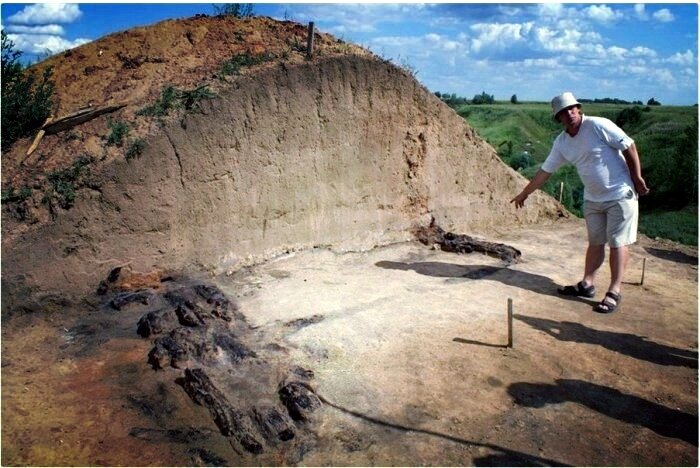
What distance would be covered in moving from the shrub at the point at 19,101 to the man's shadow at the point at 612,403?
586 centimetres

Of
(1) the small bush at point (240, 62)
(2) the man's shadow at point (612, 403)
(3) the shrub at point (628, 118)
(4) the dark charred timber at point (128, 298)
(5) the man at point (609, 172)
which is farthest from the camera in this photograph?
(3) the shrub at point (628, 118)

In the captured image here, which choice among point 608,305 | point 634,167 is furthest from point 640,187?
point 608,305

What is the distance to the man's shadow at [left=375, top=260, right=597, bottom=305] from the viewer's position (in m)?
6.78

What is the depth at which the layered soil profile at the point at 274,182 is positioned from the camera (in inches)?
230

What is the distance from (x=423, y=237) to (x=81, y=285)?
16.2 feet

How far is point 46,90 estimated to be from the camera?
6.57 meters

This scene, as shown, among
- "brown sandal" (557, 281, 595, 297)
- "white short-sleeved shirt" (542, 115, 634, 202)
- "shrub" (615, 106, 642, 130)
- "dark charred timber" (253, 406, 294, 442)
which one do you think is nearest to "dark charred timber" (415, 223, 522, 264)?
"brown sandal" (557, 281, 595, 297)

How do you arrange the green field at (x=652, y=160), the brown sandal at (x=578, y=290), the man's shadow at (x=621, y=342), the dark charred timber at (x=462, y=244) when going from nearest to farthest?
the man's shadow at (x=621, y=342) → the brown sandal at (x=578, y=290) → the dark charred timber at (x=462, y=244) → the green field at (x=652, y=160)

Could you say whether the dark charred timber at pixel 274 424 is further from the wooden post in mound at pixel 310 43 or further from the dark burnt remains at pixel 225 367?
the wooden post in mound at pixel 310 43

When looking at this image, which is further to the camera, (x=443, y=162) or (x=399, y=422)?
(x=443, y=162)

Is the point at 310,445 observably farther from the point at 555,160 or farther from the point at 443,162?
the point at 443,162

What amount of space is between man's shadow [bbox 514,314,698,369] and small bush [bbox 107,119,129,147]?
4.75 meters

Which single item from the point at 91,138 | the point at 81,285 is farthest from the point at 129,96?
the point at 81,285

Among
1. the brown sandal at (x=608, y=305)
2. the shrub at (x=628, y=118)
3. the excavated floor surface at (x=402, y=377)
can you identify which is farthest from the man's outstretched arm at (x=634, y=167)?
Result: the shrub at (x=628, y=118)
